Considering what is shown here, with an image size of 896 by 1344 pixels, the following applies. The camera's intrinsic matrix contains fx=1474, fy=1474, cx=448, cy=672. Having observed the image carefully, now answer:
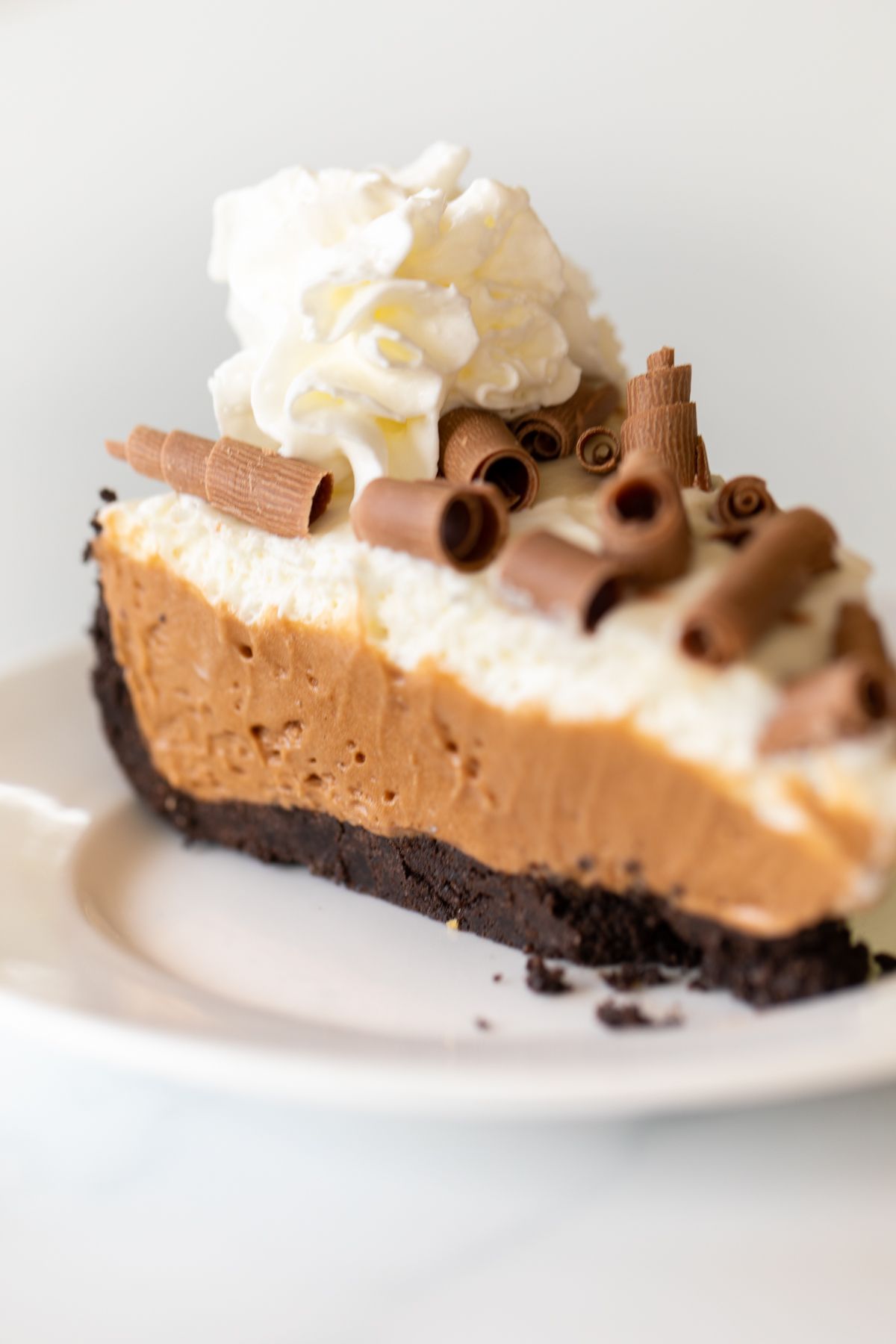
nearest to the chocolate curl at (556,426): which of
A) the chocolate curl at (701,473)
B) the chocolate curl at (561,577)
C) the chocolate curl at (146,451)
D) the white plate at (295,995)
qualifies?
the chocolate curl at (701,473)

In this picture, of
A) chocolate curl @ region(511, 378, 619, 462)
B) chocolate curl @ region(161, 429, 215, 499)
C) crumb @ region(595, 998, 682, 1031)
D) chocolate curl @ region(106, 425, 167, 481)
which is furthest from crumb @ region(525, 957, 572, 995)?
chocolate curl @ region(106, 425, 167, 481)

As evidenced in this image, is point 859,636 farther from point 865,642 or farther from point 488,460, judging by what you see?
point 488,460

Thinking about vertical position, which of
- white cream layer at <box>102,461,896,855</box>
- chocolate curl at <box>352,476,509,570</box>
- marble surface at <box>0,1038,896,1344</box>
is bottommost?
marble surface at <box>0,1038,896,1344</box>

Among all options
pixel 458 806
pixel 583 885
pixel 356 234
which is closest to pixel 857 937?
pixel 583 885

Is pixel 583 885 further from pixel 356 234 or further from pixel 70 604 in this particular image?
pixel 70 604

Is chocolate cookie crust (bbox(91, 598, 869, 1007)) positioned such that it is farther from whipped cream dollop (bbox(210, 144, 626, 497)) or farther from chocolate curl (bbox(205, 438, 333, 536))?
whipped cream dollop (bbox(210, 144, 626, 497))

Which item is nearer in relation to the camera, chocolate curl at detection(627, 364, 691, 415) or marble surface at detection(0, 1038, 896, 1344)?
marble surface at detection(0, 1038, 896, 1344)

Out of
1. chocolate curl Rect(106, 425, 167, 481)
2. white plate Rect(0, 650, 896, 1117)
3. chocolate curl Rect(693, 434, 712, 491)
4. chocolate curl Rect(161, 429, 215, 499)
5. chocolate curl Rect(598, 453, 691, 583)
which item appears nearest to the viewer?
white plate Rect(0, 650, 896, 1117)

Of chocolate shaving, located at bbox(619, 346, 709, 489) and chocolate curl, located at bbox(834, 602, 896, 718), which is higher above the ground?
chocolate shaving, located at bbox(619, 346, 709, 489)

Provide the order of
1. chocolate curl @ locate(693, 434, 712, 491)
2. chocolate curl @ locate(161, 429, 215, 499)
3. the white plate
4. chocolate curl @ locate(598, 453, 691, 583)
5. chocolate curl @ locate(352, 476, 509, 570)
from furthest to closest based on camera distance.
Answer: chocolate curl @ locate(161, 429, 215, 499), chocolate curl @ locate(693, 434, 712, 491), chocolate curl @ locate(352, 476, 509, 570), chocolate curl @ locate(598, 453, 691, 583), the white plate
